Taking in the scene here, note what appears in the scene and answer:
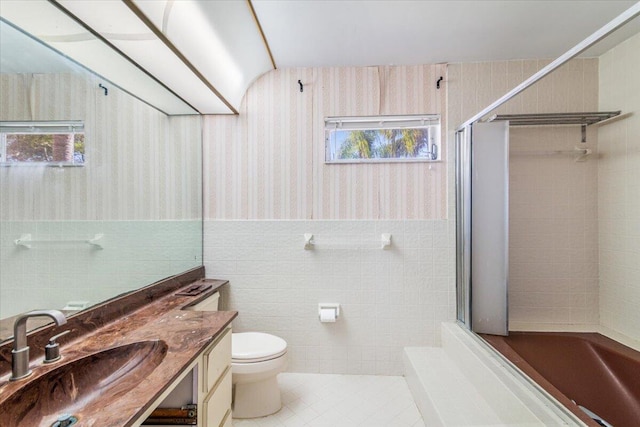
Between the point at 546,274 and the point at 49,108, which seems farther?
the point at 546,274

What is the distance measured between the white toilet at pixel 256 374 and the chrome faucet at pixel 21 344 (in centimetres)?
92

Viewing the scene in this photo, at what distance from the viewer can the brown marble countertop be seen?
0.76 metres

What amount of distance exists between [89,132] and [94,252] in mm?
619

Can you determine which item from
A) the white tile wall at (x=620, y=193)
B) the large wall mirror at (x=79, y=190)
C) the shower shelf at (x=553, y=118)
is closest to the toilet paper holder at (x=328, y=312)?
the large wall mirror at (x=79, y=190)

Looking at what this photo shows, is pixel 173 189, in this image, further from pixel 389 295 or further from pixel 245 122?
pixel 389 295

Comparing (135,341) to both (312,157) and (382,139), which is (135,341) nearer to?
(312,157)

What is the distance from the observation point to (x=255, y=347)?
1750mm

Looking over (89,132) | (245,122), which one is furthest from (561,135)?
(89,132)

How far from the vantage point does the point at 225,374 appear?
1.36 meters

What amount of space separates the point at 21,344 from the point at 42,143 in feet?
2.78

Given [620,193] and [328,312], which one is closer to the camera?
[620,193]

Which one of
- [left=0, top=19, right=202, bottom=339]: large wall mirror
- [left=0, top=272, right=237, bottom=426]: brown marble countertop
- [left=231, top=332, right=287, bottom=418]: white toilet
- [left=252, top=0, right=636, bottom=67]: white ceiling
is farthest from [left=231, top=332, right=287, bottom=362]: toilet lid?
[left=252, top=0, right=636, bottom=67]: white ceiling

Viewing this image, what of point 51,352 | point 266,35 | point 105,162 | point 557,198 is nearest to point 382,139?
point 266,35

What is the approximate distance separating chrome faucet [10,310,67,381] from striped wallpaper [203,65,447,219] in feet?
4.68
